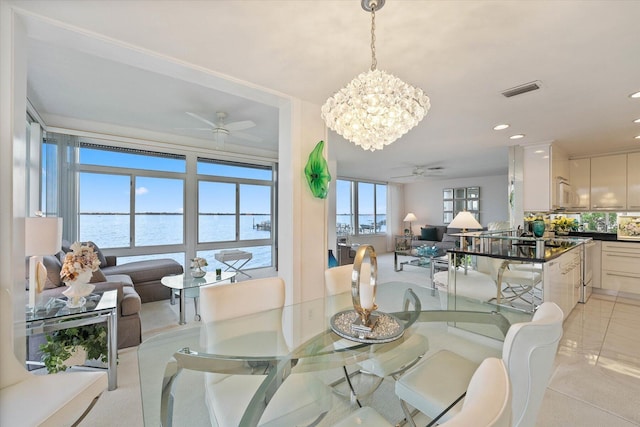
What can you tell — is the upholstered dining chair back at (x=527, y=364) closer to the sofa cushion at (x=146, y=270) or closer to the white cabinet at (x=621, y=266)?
the sofa cushion at (x=146, y=270)

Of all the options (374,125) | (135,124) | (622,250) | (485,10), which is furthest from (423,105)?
(622,250)

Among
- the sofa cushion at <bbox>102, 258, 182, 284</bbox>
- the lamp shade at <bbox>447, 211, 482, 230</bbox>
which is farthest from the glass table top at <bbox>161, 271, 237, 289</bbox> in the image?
the lamp shade at <bbox>447, 211, 482, 230</bbox>

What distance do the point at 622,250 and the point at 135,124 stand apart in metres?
7.82

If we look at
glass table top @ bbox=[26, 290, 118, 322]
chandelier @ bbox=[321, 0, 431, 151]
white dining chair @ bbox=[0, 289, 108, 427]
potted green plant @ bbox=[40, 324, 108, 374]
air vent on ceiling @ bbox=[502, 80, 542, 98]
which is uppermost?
air vent on ceiling @ bbox=[502, 80, 542, 98]

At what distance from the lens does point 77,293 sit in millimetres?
2096

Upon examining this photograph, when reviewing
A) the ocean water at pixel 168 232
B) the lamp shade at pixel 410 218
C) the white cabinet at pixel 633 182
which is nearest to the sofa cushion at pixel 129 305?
the ocean water at pixel 168 232

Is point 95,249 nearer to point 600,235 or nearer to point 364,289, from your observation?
point 364,289

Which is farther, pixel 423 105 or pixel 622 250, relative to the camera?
pixel 622 250

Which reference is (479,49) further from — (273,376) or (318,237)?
(273,376)

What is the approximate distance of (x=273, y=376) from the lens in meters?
1.19

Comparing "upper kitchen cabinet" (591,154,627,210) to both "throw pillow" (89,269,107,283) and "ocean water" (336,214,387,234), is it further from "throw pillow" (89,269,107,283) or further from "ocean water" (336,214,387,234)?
"throw pillow" (89,269,107,283)

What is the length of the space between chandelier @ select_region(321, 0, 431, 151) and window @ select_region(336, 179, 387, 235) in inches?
254

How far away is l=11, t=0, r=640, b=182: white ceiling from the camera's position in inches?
56.6

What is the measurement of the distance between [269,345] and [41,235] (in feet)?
5.74
